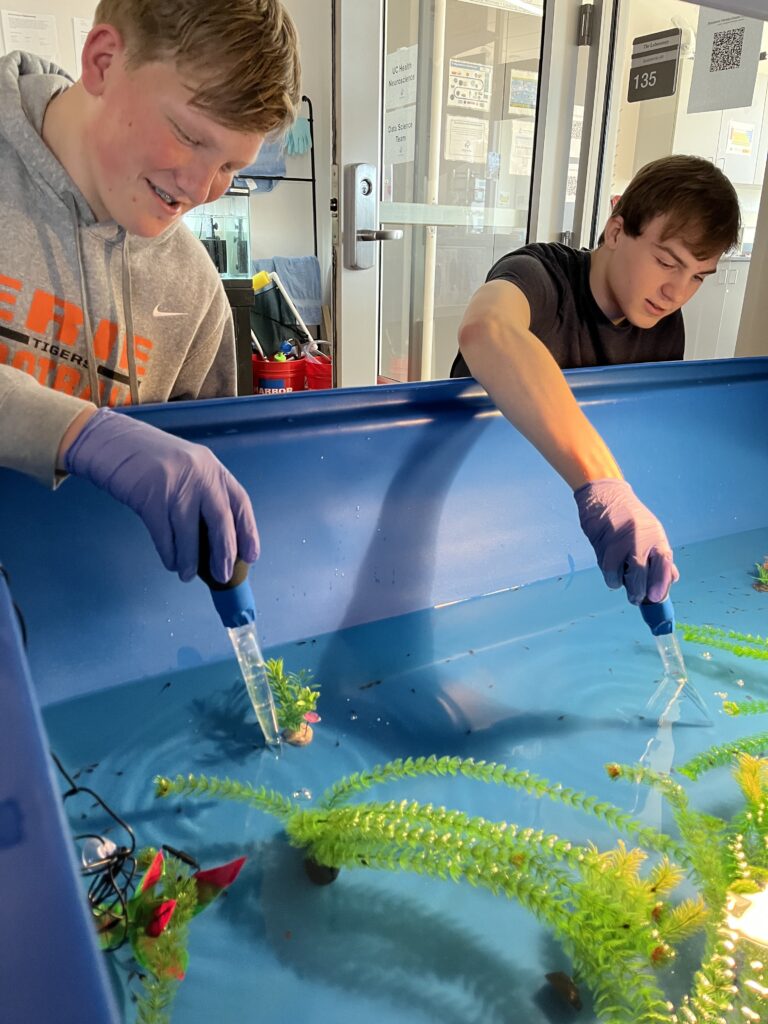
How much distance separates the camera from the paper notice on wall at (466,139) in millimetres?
2990

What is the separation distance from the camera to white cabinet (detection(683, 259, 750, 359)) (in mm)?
4371

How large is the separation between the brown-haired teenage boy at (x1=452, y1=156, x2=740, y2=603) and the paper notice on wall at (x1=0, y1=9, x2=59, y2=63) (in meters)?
3.58

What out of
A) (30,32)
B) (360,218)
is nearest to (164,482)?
(360,218)

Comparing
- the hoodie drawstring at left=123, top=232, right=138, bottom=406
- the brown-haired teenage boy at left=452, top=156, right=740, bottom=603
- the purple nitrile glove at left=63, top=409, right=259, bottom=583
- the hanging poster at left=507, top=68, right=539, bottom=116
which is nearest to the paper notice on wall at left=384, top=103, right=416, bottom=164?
the hanging poster at left=507, top=68, right=539, bottom=116

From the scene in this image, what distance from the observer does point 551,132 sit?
264cm

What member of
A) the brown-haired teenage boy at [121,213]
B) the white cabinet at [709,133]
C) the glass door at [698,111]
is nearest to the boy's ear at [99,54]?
the brown-haired teenage boy at [121,213]

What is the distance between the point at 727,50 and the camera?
2.32m

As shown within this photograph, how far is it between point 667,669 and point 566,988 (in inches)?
21.2

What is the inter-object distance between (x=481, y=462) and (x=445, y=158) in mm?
2272

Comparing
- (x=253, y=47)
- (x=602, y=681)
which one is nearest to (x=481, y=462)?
(x=602, y=681)

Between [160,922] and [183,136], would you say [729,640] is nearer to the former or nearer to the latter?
[160,922]

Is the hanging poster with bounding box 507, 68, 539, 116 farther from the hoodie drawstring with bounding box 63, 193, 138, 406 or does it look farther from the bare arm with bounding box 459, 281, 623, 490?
the hoodie drawstring with bounding box 63, 193, 138, 406

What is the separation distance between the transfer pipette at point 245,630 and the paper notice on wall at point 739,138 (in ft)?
14.8

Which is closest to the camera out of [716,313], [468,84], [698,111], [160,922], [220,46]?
[160,922]
